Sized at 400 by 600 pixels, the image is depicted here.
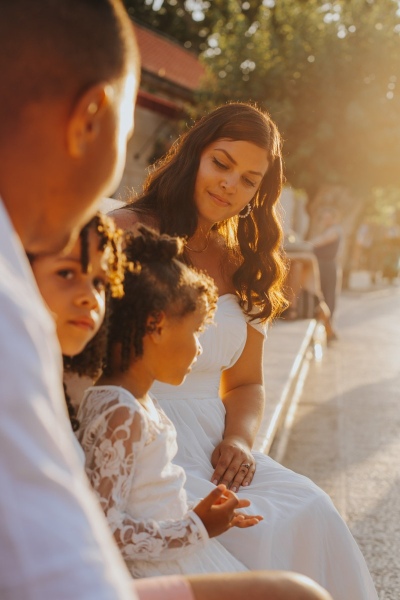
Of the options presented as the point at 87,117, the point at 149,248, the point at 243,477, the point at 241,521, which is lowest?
the point at 243,477

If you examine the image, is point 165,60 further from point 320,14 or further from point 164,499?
point 164,499

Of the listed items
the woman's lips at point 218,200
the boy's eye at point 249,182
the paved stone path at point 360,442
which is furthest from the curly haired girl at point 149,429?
the paved stone path at point 360,442

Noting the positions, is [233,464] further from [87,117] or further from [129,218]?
[87,117]

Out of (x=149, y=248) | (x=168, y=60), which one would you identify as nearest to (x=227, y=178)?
(x=149, y=248)

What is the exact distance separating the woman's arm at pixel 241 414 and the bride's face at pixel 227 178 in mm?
477

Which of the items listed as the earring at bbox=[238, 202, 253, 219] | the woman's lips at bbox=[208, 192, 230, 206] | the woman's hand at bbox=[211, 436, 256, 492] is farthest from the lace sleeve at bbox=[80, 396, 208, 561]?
the earring at bbox=[238, 202, 253, 219]

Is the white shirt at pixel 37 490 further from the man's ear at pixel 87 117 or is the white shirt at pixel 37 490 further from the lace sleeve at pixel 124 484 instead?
the lace sleeve at pixel 124 484

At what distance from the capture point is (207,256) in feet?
12.2

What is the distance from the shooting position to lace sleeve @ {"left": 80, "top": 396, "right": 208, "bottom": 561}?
75.1 inches

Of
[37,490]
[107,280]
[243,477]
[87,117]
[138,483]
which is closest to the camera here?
[37,490]

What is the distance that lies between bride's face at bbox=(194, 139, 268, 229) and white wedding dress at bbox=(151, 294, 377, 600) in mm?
796

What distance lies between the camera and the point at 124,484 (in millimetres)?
1933

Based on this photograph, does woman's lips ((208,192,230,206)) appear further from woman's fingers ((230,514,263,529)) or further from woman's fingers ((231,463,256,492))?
woman's fingers ((230,514,263,529))

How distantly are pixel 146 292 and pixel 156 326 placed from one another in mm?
83
